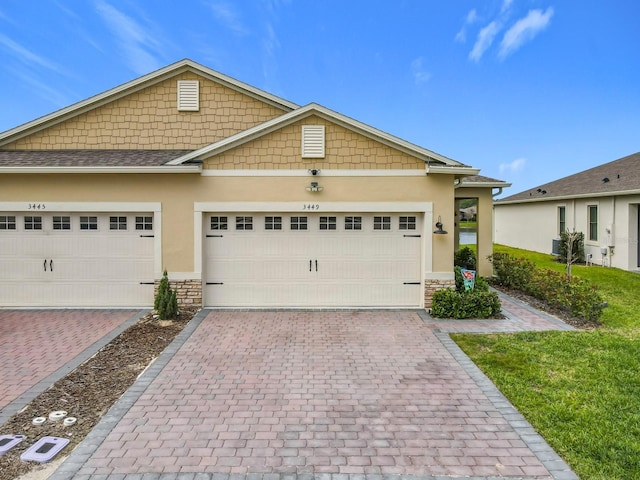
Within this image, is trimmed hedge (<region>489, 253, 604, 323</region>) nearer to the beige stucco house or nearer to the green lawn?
the green lawn

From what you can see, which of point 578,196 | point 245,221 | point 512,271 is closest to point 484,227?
point 512,271

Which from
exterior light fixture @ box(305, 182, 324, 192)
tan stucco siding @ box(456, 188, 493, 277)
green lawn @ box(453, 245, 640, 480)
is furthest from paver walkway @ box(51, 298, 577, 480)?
tan stucco siding @ box(456, 188, 493, 277)

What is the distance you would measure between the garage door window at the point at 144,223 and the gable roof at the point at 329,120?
1.58m

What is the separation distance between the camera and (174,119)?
11.3m

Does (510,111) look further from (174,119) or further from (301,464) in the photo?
(301,464)

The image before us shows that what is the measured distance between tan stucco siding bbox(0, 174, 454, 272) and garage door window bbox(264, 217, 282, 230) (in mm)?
506

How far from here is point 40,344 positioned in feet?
23.4

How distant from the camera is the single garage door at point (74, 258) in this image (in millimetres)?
9570

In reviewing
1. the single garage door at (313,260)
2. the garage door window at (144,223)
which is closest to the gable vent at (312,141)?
the single garage door at (313,260)

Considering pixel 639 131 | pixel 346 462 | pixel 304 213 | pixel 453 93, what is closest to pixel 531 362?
pixel 346 462

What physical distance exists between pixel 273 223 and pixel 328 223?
1.36 m

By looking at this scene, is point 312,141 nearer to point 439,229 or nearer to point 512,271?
point 439,229

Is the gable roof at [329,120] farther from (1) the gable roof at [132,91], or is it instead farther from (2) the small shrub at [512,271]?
(2) the small shrub at [512,271]

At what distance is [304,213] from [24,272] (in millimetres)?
7080
